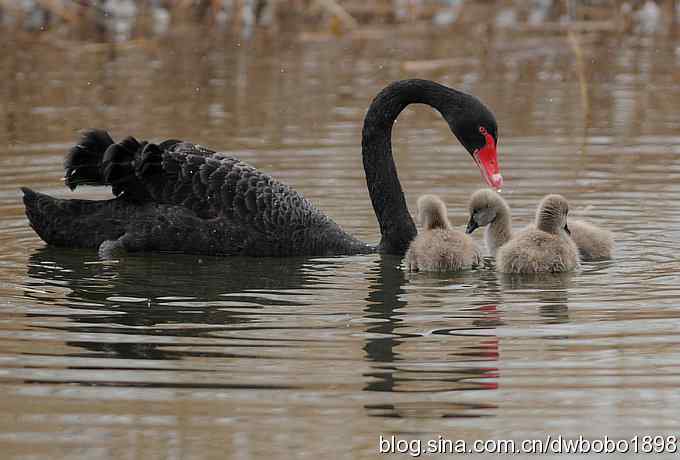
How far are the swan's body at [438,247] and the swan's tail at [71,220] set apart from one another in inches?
65.2

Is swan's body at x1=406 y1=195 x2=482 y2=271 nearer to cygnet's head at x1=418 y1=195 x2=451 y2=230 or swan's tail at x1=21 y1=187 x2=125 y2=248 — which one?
cygnet's head at x1=418 y1=195 x2=451 y2=230

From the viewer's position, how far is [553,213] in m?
6.32

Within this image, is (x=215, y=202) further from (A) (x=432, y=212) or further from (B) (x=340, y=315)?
(B) (x=340, y=315)

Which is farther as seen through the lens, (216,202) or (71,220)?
(71,220)

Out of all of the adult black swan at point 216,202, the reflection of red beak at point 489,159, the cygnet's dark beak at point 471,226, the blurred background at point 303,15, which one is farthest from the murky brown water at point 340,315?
the blurred background at point 303,15

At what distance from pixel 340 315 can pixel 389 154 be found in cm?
183

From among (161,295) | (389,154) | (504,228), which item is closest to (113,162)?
(161,295)

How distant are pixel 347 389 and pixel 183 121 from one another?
6778 millimetres

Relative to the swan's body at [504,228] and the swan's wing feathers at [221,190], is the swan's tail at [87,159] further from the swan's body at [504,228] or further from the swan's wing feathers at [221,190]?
the swan's body at [504,228]

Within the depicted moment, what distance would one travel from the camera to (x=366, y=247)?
7.00m

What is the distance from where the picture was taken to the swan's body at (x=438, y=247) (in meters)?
6.38

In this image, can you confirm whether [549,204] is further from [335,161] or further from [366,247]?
[335,161]

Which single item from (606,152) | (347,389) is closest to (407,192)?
(606,152)

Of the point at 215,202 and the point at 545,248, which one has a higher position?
the point at 215,202
